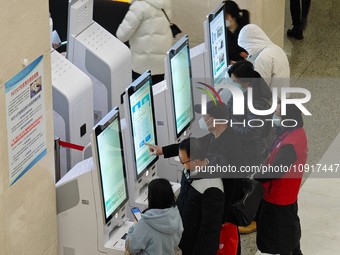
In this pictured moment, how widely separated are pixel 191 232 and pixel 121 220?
1.54ft

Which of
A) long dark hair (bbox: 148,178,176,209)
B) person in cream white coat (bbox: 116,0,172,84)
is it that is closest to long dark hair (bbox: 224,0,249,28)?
person in cream white coat (bbox: 116,0,172,84)

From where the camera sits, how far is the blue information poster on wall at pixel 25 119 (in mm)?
4297

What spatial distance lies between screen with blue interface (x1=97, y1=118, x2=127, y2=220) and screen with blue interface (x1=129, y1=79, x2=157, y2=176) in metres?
0.34

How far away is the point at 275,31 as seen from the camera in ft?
29.9

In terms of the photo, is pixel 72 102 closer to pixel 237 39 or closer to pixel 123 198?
pixel 123 198

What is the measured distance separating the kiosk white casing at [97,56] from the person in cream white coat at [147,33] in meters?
1.20

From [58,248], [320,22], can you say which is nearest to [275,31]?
[320,22]

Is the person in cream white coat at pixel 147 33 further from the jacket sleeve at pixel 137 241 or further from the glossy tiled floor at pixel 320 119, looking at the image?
the jacket sleeve at pixel 137 241

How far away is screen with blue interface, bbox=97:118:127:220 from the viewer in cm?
477

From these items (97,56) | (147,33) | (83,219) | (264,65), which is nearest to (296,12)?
(147,33)

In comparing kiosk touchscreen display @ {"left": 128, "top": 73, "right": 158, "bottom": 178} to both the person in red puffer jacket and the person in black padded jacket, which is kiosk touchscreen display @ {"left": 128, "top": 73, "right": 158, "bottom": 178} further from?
the person in red puffer jacket

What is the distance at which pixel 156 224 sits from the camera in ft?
15.0

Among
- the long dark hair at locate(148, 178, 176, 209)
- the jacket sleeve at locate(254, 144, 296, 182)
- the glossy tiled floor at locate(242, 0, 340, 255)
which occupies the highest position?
the long dark hair at locate(148, 178, 176, 209)

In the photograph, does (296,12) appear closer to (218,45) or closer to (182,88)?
(218,45)
